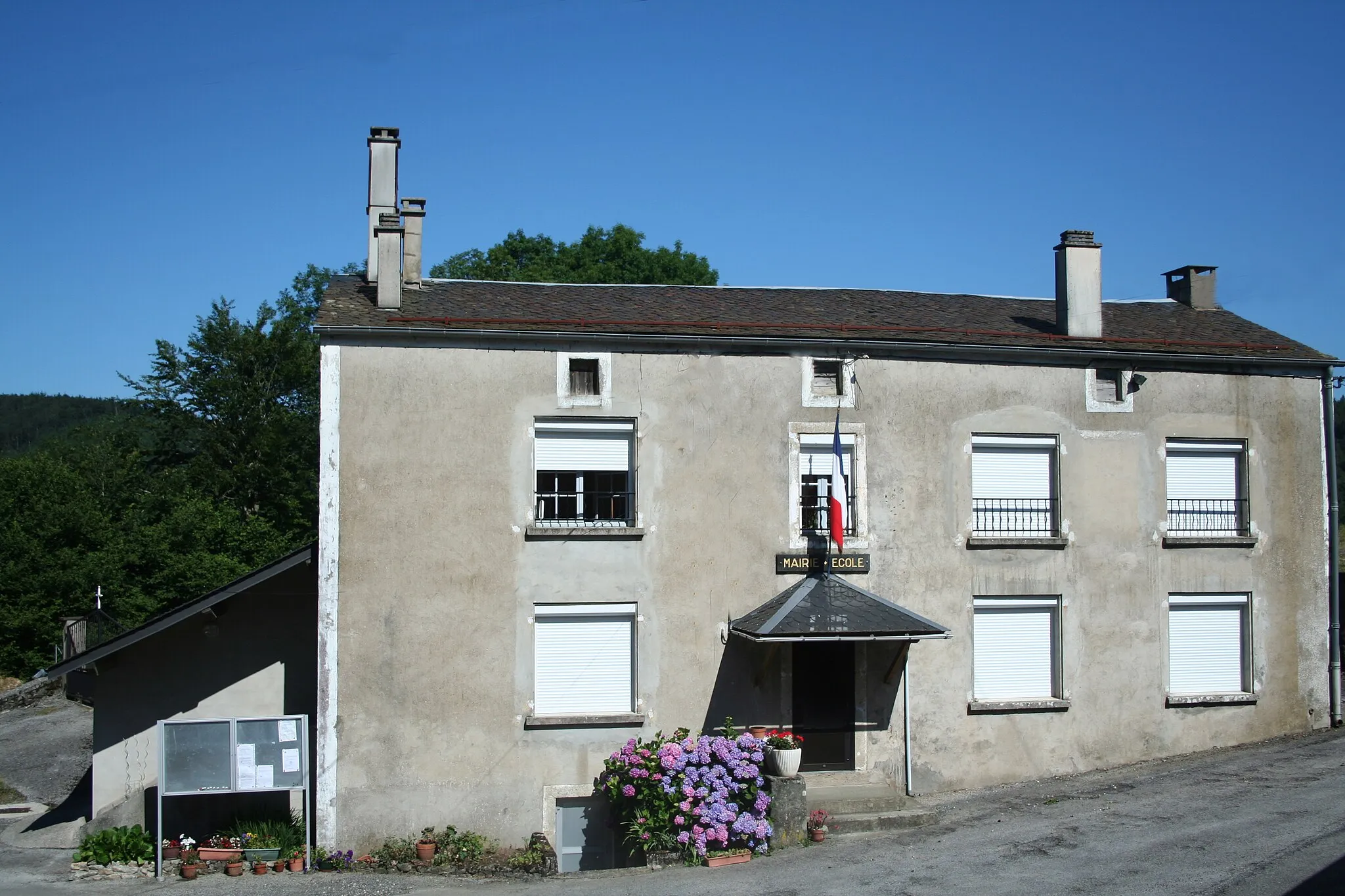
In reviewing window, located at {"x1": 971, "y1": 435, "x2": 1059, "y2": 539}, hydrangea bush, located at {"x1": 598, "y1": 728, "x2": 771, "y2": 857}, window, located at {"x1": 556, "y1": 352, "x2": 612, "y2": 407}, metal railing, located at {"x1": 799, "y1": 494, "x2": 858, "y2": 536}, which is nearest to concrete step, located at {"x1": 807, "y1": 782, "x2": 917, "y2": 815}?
hydrangea bush, located at {"x1": 598, "y1": 728, "x2": 771, "y2": 857}

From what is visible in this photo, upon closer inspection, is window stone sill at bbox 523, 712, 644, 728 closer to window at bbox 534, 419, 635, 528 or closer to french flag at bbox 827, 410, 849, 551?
window at bbox 534, 419, 635, 528

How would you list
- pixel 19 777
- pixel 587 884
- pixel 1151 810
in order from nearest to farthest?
pixel 587 884, pixel 1151 810, pixel 19 777

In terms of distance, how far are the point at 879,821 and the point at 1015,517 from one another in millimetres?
4564

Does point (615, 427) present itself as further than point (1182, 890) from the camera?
Yes

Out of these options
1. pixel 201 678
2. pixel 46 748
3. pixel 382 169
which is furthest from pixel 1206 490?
pixel 46 748

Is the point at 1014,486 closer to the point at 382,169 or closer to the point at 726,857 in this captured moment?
the point at 726,857

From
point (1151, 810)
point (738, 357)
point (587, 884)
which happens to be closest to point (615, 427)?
point (738, 357)

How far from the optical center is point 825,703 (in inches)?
578

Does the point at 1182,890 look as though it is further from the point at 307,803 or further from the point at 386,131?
the point at 386,131

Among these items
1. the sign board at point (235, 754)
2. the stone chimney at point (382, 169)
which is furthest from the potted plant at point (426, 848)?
the stone chimney at point (382, 169)

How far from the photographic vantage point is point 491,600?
1403 cm

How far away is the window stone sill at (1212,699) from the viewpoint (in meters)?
15.5

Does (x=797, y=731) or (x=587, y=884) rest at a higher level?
(x=797, y=731)

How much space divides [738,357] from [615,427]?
183 centimetres
